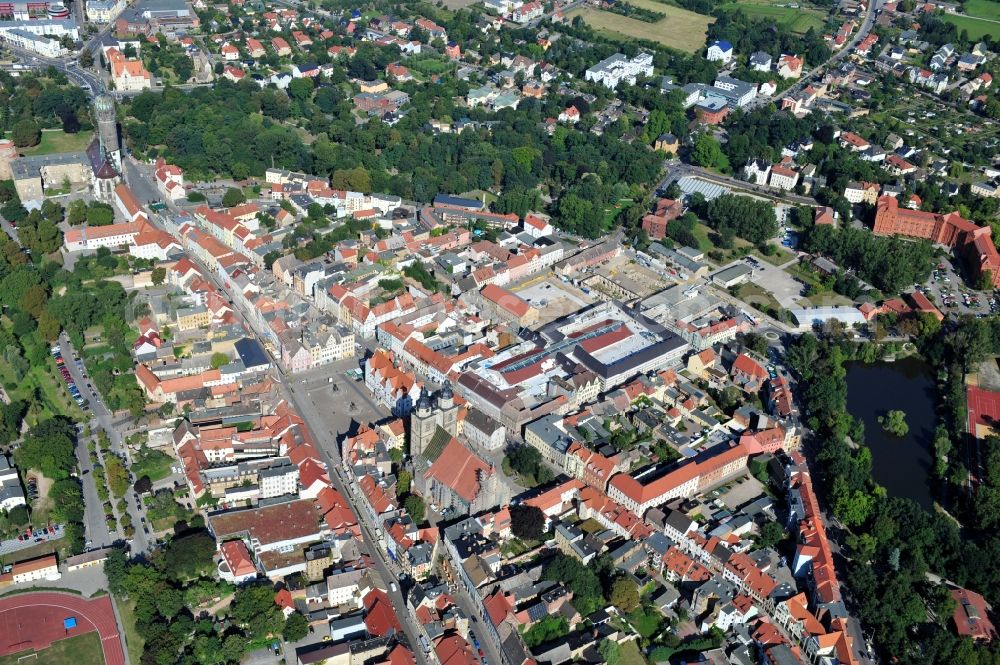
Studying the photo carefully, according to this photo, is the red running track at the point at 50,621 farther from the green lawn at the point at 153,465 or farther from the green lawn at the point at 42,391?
the green lawn at the point at 42,391

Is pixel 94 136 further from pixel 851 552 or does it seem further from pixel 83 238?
pixel 851 552

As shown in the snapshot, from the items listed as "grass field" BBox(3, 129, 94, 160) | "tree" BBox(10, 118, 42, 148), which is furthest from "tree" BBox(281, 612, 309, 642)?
"tree" BBox(10, 118, 42, 148)

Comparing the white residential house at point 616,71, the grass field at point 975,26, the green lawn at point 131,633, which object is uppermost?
the grass field at point 975,26

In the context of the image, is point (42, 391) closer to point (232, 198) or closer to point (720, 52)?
point (232, 198)

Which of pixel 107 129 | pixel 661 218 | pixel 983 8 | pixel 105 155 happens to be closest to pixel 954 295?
pixel 661 218

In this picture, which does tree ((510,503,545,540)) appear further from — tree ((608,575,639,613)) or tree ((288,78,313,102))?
tree ((288,78,313,102))

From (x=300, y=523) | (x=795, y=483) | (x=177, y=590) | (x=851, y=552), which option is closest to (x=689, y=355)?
(x=795, y=483)


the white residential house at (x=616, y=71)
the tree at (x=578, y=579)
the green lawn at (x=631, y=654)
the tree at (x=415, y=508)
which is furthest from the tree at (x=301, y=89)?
the green lawn at (x=631, y=654)
